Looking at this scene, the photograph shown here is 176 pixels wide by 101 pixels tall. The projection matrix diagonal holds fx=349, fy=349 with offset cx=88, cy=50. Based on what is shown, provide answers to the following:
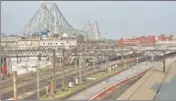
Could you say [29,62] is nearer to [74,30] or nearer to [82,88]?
[82,88]

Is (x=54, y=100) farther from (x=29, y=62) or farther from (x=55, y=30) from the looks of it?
(x=55, y=30)

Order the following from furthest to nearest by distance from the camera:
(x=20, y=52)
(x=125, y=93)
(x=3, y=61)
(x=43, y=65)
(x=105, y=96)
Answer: (x=43, y=65), (x=20, y=52), (x=3, y=61), (x=125, y=93), (x=105, y=96)

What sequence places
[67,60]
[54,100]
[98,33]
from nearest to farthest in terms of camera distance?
[54,100] < [67,60] < [98,33]

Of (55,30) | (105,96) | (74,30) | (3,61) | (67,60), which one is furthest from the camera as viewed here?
(74,30)

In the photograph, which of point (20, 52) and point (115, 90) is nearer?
point (115, 90)

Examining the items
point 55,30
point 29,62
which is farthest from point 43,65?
point 55,30

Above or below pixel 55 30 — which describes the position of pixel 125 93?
below

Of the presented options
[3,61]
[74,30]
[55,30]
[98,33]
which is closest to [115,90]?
[3,61]

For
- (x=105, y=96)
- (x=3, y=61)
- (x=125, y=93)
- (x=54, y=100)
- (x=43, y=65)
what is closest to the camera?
(x=54, y=100)

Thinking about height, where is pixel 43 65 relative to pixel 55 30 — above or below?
below
